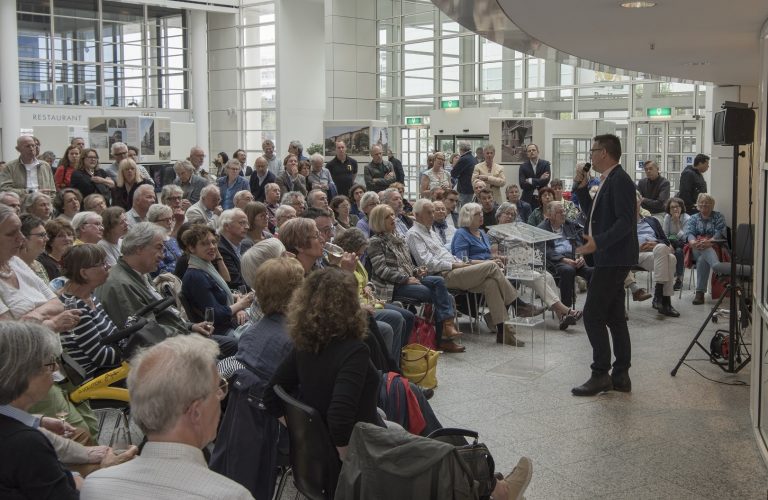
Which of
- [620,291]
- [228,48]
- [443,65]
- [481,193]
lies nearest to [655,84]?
[443,65]

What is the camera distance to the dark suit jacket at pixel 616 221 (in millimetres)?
6043

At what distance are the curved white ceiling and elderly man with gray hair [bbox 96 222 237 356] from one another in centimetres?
245

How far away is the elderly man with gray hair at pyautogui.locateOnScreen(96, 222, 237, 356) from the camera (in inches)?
189

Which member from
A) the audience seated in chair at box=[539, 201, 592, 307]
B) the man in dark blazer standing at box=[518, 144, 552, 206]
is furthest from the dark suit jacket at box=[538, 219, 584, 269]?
the man in dark blazer standing at box=[518, 144, 552, 206]

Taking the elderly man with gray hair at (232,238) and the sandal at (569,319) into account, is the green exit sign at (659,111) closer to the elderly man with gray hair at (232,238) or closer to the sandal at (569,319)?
the sandal at (569,319)

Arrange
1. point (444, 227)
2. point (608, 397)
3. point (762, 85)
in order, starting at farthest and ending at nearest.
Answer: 1. point (444, 227)
2. point (608, 397)
3. point (762, 85)

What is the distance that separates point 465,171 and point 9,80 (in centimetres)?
1464

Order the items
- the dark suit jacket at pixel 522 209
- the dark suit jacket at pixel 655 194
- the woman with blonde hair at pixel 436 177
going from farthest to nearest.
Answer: the woman with blonde hair at pixel 436 177 → the dark suit jacket at pixel 655 194 → the dark suit jacket at pixel 522 209

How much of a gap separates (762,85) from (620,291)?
1.80m

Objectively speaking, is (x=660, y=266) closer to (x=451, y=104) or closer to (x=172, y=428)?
(x=172, y=428)

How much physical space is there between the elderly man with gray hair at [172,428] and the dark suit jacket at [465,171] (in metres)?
12.3

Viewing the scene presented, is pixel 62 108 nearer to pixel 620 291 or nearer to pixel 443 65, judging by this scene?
pixel 443 65

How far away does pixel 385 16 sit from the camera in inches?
1037

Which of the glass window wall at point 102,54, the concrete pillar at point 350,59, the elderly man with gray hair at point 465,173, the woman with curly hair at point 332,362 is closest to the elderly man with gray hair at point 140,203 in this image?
the woman with curly hair at point 332,362
